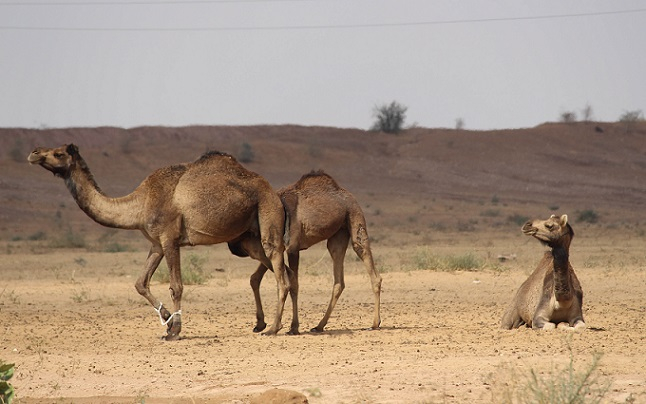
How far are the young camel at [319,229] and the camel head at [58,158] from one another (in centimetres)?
231

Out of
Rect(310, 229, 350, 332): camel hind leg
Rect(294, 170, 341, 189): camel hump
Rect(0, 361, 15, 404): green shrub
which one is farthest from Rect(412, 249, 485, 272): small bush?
Rect(0, 361, 15, 404): green shrub

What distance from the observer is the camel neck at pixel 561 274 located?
12.2 m

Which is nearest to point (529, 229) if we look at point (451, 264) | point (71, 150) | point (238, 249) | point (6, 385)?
point (238, 249)

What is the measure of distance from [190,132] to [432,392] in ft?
211

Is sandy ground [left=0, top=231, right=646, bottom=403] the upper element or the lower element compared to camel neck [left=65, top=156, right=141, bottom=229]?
lower

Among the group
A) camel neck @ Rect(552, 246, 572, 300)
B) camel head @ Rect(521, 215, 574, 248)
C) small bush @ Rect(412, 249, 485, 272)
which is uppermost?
camel head @ Rect(521, 215, 574, 248)

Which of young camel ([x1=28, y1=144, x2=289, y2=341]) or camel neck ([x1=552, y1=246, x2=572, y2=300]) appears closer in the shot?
camel neck ([x1=552, y1=246, x2=572, y2=300])

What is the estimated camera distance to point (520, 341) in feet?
38.5

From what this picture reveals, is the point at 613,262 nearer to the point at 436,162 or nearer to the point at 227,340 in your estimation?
the point at 227,340

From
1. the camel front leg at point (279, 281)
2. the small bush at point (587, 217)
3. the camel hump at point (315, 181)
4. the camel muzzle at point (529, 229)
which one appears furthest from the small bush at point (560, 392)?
the small bush at point (587, 217)

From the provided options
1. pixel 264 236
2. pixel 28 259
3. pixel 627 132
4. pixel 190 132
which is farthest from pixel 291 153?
pixel 264 236

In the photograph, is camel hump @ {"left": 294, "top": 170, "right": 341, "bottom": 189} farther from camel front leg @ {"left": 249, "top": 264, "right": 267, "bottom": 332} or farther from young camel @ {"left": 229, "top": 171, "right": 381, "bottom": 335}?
camel front leg @ {"left": 249, "top": 264, "right": 267, "bottom": 332}

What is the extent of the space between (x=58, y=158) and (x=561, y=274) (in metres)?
5.94

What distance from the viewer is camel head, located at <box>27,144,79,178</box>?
40.9ft
